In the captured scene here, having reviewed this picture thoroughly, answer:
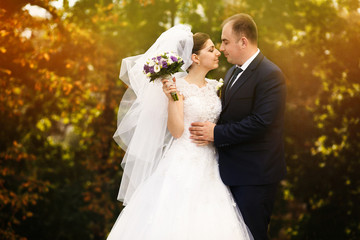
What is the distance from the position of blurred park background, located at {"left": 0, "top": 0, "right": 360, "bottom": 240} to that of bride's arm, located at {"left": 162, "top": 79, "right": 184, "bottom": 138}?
217 centimetres

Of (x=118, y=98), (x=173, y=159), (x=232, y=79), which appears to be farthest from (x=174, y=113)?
(x=118, y=98)

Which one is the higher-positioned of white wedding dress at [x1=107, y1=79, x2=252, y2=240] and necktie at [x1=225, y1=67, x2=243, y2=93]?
necktie at [x1=225, y1=67, x2=243, y2=93]

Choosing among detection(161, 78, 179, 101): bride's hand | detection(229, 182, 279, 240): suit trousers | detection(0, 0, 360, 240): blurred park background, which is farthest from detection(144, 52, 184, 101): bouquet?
detection(0, 0, 360, 240): blurred park background

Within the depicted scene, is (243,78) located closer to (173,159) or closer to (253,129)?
(253,129)

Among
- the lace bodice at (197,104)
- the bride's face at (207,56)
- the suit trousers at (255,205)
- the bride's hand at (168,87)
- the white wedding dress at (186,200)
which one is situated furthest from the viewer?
the bride's face at (207,56)

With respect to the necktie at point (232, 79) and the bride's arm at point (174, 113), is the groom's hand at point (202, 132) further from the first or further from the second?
the necktie at point (232, 79)

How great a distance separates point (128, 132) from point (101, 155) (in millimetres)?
5438

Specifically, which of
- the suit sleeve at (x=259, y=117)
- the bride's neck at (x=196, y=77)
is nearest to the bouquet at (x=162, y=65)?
the bride's neck at (x=196, y=77)

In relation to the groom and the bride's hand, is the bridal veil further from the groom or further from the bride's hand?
the groom

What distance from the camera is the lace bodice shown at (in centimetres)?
361

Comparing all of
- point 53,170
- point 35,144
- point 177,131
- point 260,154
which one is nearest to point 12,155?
point 35,144

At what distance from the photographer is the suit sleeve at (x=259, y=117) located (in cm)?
330

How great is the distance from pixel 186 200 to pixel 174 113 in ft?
2.48

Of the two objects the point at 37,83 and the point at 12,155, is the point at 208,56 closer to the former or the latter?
the point at 37,83
